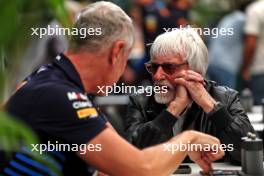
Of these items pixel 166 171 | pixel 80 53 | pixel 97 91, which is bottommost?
pixel 166 171

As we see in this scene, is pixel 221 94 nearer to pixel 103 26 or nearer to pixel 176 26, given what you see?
pixel 103 26

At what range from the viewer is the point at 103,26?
2.07 m

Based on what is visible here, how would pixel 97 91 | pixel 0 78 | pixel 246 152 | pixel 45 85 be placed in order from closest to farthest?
pixel 0 78, pixel 45 85, pixel 97 91, pixel 246 152

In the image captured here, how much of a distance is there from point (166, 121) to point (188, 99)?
21 centimetres

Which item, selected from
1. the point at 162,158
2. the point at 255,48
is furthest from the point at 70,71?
the point at 255,48

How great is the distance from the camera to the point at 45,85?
1.96 metres

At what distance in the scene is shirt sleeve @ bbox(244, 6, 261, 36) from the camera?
5.82m

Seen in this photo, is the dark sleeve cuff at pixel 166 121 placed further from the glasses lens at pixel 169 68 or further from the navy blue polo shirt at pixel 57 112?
the navy blue polo shirt at pixel 57 112

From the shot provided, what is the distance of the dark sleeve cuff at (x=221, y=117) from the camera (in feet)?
8.75

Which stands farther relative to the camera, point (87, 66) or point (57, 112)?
point (87, 66)

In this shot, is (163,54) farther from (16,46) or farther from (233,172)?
(16,46)

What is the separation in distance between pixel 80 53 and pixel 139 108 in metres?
0.93

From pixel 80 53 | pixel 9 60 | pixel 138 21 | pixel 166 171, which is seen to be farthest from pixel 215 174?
pixel 138 21

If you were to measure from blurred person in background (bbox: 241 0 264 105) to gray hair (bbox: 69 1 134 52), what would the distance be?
3.79 m
